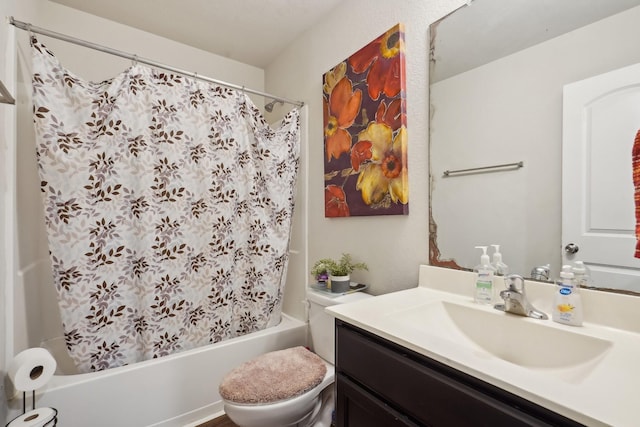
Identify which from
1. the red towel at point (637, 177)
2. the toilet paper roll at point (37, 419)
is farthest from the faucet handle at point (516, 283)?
the toilet paper roll at point (37, 419)

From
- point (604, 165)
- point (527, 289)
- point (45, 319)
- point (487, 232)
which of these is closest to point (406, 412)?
point (527, 289)

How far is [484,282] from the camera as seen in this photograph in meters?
1.02

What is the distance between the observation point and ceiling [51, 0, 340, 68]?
1.77 metres

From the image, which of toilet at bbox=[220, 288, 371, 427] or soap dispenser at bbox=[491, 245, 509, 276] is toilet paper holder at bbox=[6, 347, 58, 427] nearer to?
toilet at bbox=[220, 288, 371, 427]

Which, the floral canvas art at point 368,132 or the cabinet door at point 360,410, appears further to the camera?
the floral canvas art at point 368,132

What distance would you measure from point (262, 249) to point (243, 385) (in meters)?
0.84

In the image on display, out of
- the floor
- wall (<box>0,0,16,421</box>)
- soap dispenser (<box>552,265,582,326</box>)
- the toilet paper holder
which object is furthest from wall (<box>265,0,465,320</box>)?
wall (<box>0,0,16,421</box>)

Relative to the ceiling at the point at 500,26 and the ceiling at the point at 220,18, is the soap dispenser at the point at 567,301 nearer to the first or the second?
the ceiling at the point at 500,26

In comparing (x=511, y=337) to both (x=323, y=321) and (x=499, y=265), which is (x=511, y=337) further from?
(x=323, y=321)

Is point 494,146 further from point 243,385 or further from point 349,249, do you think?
point 243,385

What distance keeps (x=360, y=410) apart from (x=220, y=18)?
7.58 feet

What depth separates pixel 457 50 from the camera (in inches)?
47.1

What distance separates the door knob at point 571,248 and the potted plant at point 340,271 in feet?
2.90

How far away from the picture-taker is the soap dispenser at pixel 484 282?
1.01m
